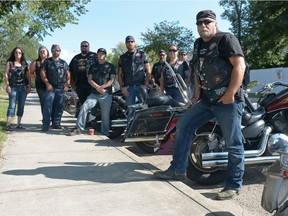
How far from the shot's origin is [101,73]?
801 cm

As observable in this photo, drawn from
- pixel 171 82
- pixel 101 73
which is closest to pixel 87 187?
pixel 101 73

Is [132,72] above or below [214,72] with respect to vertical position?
above

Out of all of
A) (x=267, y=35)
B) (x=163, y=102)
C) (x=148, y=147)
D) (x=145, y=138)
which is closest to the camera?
(x=145, y=138)

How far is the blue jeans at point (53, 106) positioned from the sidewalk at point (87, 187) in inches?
71.5

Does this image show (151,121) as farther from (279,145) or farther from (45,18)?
(45,18)

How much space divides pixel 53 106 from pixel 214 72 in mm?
A: 5365

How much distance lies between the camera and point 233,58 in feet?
13.1

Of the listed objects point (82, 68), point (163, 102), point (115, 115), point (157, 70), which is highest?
point (157, 70)

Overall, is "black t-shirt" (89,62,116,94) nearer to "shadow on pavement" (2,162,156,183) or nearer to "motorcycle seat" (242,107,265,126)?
"shadow on pavement" (2,162,156,183)

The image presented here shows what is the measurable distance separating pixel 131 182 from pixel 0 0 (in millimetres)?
6318

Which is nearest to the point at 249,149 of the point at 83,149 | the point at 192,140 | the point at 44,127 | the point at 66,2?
the point at 192,140

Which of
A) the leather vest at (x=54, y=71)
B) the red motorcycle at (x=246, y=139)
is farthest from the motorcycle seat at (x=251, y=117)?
the leather vest at (x=54, y=71)

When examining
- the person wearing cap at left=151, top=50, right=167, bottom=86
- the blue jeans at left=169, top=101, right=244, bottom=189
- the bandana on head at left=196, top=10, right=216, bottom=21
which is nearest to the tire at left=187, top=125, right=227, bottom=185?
the blue jeans at left=169, top=101, right=244, bottom=189

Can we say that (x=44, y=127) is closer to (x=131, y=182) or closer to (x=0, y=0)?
(x=0, y=0)
